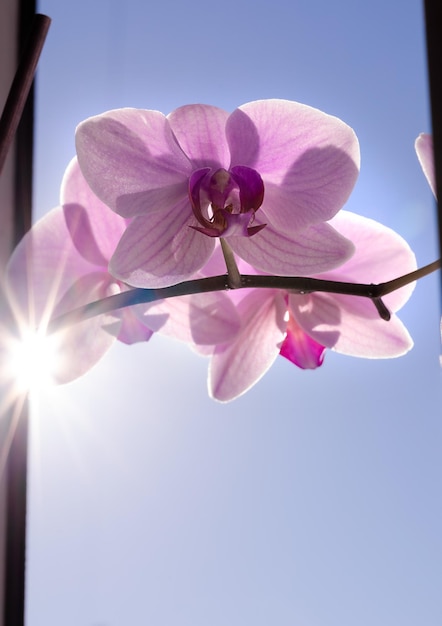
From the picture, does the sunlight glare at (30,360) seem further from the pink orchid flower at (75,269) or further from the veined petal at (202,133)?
the veined petal at (202,133)

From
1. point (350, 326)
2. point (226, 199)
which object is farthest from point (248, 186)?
point (350, 326)

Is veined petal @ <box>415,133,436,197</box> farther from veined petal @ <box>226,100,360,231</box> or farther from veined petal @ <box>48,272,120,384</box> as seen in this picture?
veined petal @ <box>48,272,120,384</box>

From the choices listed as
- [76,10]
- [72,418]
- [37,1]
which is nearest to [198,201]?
A: [72,418]

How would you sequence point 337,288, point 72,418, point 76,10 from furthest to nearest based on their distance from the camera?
point 76,10 → point 72,418 → point 337,288

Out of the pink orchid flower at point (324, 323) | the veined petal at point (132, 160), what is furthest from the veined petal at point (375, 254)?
the veined petal at point (132, 160)

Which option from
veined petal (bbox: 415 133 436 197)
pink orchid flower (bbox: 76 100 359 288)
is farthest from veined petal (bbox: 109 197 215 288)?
veined petal (bbox: 415 133 436 197)

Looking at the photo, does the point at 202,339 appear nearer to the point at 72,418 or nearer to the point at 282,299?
the point at 282,299

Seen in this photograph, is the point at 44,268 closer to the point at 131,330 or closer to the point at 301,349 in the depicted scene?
the point at 131,330
